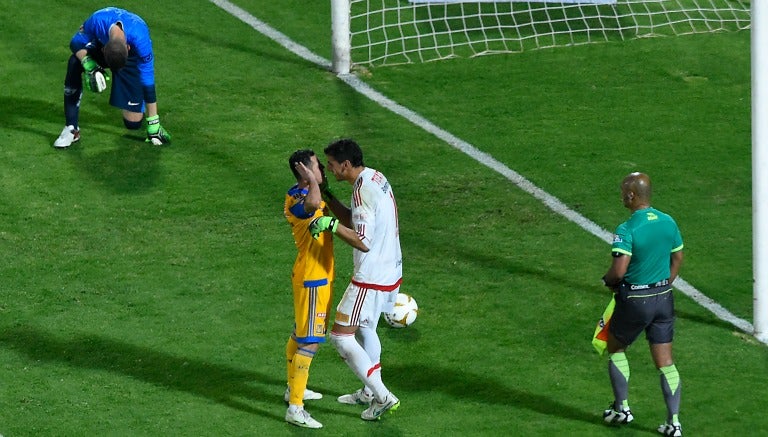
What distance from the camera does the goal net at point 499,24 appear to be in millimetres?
16016

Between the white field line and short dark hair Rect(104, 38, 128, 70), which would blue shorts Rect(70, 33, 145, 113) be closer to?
short dark hair Rect(104, 38, 128, 70)

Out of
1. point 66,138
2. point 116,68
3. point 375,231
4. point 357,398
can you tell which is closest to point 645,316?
point 375,231

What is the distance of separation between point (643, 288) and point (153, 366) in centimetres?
369

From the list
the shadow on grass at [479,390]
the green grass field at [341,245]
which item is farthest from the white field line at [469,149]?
the shadow on grass at [479,390]

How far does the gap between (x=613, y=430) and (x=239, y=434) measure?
254 cm

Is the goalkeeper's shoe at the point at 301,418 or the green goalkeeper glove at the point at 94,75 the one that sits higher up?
the green goalkeeper glove at the point at 94,75

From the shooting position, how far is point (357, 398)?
8.95m

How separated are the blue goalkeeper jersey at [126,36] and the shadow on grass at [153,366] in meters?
3.84

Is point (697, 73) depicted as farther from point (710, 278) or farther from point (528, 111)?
point (710, 278)

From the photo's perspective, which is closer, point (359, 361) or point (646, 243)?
point (646, 243)

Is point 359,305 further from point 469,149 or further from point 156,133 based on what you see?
point 156,133

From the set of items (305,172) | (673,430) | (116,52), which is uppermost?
(116,52)

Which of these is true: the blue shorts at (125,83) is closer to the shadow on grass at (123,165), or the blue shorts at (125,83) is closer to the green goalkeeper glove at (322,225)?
the shadow on grass at (123,165)

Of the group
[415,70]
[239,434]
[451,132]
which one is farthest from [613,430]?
[415,70]
